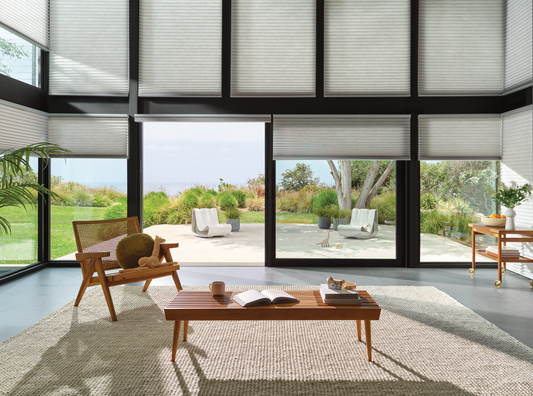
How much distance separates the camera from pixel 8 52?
4703mm

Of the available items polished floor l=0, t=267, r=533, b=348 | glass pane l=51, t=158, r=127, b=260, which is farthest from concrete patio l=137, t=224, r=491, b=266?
glass pane l=51, t=158, r=127, b=260

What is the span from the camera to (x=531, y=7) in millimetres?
4656

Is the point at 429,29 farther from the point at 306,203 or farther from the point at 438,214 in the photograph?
the point at 306,203

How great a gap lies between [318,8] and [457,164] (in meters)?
2.99

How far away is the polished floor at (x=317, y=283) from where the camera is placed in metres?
3.30

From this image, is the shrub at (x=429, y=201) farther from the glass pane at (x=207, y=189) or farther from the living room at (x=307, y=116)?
the glass pane at (x=207, y=189)

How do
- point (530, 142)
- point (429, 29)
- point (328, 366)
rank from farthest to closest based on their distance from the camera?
point (429, 29) → point (530, 142) → point (328, 366)

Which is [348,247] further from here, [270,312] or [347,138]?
[270,312]

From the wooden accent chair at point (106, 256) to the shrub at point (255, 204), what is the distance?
2129 mm

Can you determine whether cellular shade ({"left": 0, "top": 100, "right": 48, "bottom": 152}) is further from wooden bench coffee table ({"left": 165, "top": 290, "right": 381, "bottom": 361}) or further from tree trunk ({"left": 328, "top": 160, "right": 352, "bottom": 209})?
tree trunk ({"left": 328, "top": 160, "right": 352, "bottom": 209})

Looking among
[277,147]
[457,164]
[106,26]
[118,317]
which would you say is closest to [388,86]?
[457,164]

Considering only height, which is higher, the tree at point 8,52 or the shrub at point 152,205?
the tree at point 8,52

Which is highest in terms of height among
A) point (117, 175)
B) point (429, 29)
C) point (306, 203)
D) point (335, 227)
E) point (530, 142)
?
point (429, 29)

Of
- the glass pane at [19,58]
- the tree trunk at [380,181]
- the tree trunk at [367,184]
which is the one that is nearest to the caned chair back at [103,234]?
the glass pane at [19,58]
